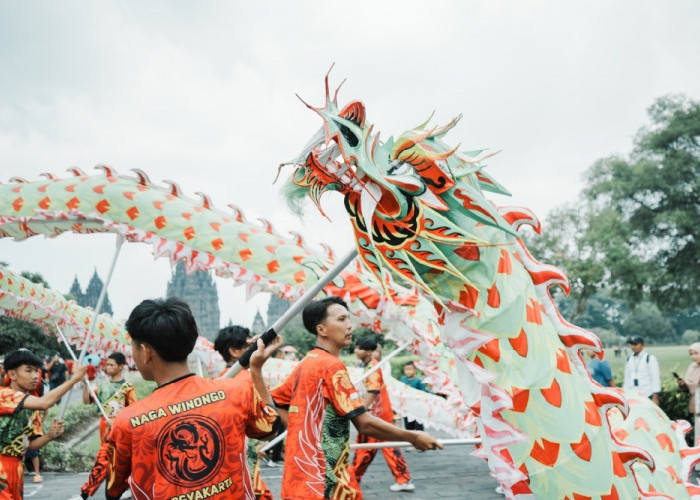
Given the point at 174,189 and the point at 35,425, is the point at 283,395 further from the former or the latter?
the point at 174,189

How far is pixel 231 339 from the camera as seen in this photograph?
3439mm

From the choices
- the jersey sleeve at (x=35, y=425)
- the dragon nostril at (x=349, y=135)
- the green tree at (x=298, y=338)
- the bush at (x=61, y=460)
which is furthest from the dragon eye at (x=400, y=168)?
the green tree at (x=298, y=338)

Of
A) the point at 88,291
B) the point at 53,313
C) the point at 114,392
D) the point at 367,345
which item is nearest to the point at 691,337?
the point at 88,291

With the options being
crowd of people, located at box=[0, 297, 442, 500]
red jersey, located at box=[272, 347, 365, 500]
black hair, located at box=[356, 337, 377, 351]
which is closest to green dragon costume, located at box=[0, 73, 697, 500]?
crowd of people, located at box=[0, 297, 442, 500]

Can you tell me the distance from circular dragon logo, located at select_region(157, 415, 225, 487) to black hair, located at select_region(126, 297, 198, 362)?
0.60 feet

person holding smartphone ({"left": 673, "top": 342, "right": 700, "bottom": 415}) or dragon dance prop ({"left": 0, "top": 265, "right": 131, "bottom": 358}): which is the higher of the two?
dragon dance prop ({"left": 0, "top": 265, "right": 131, "bottom": 358})

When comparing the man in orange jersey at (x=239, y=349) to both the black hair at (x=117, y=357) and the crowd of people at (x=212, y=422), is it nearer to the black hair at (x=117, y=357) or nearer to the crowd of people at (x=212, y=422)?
the crowd of people at (x=212, y=422)

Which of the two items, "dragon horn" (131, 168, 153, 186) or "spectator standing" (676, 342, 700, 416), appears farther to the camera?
"spectator standing" (676, 342, 700, 416)

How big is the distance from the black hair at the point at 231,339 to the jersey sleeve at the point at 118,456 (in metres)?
1.82

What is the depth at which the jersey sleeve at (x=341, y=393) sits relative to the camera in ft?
7.97

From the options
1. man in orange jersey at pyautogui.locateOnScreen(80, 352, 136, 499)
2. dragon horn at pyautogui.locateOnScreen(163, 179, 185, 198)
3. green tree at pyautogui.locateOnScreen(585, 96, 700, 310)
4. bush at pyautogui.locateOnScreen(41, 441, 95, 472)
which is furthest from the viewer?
green tree at pyautogui.locateOnScreen(585, 96, 700, 310)

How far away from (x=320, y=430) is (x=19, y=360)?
2.04 metres

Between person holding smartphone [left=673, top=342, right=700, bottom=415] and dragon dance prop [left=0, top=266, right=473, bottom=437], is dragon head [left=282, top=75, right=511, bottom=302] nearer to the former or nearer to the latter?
dragon dance prop [left=0, top=266, right=473, bottom=437]

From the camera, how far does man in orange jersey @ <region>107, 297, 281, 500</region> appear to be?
4.93 ft
